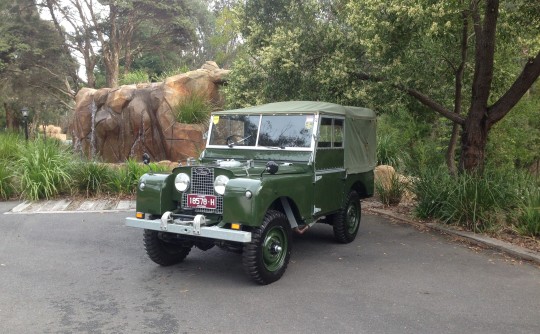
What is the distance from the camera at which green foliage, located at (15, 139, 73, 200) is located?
11.3 meters

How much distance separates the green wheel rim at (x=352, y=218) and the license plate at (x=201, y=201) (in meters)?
2.67

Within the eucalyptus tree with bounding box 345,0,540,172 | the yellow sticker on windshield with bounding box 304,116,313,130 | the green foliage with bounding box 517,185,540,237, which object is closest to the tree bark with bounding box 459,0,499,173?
the eucalyptus tree with bounding box 345,0,540,172

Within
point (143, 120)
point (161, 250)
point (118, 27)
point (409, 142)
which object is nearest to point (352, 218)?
point (161, 250)

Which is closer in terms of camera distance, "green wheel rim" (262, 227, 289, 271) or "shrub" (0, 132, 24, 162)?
"green wheel rim" (262, 227, 289, 271)

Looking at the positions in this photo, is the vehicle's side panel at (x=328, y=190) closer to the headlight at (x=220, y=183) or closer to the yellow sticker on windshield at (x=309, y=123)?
the yellow sticker on windshield at (x=309, y=123)

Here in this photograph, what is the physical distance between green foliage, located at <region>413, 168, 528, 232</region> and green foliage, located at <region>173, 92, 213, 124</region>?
8741 millimetres

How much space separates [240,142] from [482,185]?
4.17 meters

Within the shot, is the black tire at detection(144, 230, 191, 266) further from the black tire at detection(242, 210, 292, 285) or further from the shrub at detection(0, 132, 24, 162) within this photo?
the shrub at detection(0, 132, 24, 162)

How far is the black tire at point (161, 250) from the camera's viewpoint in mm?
5992

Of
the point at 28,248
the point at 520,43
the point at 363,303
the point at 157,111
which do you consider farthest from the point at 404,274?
the point at 157,111

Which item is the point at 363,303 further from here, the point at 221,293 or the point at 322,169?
the point at 322,169

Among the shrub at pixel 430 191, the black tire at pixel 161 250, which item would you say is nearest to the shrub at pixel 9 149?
the black tire at pixel 161 250

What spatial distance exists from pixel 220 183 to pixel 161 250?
1.26 meters

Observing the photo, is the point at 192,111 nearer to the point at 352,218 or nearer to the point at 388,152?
the point at 388,152
